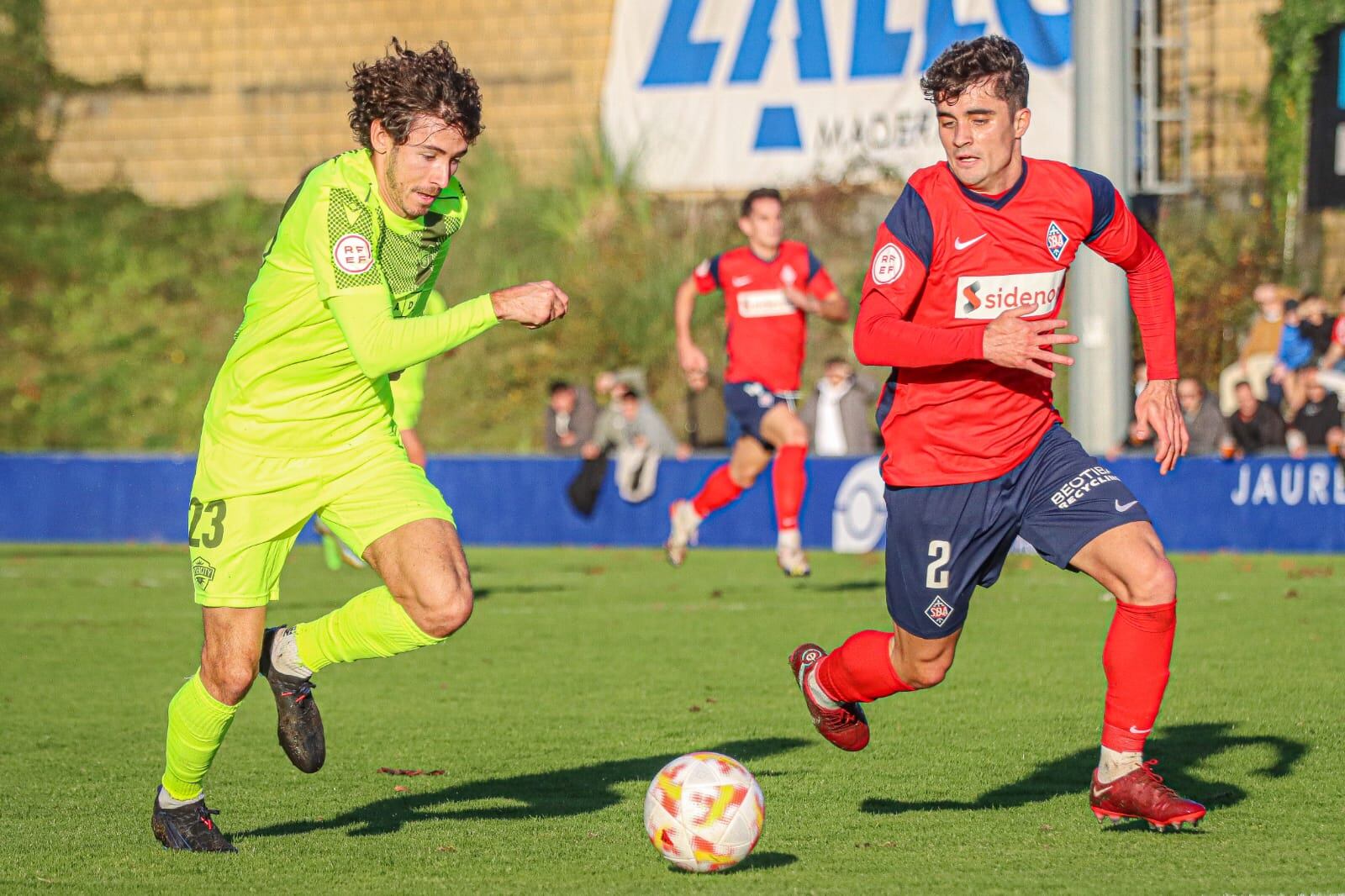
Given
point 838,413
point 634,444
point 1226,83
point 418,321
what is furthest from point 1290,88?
point 418,321

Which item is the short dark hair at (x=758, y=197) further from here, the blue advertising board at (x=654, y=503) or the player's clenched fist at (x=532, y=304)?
the player's clenched fist at (x=532, y=304)

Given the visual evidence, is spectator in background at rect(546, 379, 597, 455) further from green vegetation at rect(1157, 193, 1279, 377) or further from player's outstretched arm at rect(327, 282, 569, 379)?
player's outstretched arm at rect(327, 282, 569, 379)

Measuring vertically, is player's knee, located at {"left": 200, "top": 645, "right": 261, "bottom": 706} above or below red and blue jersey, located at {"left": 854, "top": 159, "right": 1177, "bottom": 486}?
below

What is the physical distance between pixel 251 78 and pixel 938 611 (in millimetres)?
24503

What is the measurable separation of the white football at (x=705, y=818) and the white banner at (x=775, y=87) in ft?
56.1

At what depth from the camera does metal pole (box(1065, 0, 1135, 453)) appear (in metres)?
16.6

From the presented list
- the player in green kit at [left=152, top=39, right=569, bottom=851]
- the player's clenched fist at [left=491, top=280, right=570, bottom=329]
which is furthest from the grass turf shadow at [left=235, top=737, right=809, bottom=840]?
the player's clenched fist at [left=491, top=280, right=570, bottom=329]

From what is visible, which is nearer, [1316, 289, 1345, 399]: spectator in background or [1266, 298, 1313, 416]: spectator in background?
[1316, 289, 1345, 399]: spectator in background

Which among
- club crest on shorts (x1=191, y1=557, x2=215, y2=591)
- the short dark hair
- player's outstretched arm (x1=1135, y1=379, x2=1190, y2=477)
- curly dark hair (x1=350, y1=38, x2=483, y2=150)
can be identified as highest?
curly dark hair (x1=350, y1=38, x2=483, y2=150)

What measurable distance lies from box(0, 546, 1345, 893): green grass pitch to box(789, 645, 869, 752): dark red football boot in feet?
0.54

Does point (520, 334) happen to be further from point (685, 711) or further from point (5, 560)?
point (685, 711)

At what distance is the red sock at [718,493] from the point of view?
1316cm

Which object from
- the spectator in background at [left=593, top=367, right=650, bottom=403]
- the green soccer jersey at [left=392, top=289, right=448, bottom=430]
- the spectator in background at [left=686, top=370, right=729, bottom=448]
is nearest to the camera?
the green soccer jersey at [left=392, top=289, right=448, bottom=430]

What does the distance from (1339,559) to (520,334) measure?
480 inches
